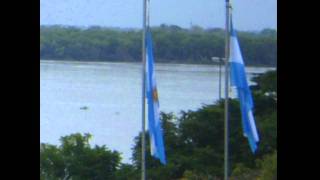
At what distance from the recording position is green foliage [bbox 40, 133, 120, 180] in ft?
15.1

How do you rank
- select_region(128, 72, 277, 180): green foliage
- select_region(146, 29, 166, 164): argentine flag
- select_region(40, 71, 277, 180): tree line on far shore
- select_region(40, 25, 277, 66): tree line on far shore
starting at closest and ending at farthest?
select_region(146, 29, 166, 164): argentine flag
select_region(40, 25, 277, 66): tree line on far shore
select_region(40, 71, 277, 180): tree line on far shore
select_region(128, 72, 277, 180): green foliage

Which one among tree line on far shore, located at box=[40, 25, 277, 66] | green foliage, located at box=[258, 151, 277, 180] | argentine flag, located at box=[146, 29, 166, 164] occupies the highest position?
tree line on far shore, located at box=[40, 25, 277, 66]

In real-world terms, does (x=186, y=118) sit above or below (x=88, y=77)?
below

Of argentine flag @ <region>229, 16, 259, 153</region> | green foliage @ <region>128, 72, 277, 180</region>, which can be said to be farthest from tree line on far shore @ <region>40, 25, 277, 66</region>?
green foliage @ <region>128, 72, 277, 180</region>

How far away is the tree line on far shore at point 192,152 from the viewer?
462cm

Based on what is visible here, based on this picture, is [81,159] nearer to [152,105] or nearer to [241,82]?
[152,105]

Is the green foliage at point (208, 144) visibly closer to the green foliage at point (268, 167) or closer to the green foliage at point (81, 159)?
the green foliage at point (268, 167)

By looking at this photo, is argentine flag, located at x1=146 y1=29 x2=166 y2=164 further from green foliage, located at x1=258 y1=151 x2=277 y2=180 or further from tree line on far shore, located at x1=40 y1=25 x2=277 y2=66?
green foliage, located at x1=258 y1=151 x2=277 y2=180

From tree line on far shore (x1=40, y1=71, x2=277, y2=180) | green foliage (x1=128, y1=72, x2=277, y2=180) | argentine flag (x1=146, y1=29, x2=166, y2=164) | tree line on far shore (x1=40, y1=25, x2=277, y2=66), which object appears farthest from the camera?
green foliage (x1=128, y1=72, x2=277, y2=180)
